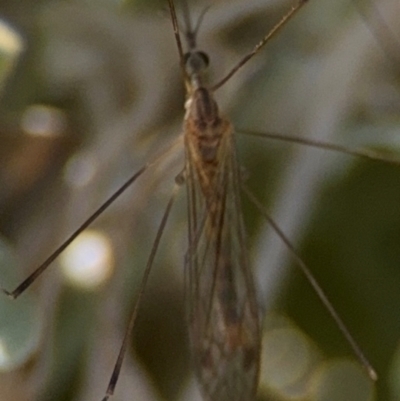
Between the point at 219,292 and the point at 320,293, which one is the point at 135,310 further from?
the point at 320,293

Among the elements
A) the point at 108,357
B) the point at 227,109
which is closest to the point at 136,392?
the point at 108,357

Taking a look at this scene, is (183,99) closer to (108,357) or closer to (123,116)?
(123,116)

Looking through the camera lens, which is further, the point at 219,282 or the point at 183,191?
the point at 183,191

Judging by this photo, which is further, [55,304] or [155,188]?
[155,188]

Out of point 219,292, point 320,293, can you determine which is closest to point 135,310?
point 219,292
